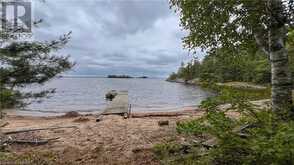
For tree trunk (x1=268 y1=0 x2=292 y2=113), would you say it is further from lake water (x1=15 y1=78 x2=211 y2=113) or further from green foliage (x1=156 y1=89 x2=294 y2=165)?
lake water (x1=15 y1=78 x2=211 y2=113)

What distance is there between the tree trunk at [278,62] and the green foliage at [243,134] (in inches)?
76.7

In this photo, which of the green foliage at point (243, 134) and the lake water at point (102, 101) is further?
the lake water at point (102, 101)

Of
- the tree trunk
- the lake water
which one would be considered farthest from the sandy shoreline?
the tree trunk

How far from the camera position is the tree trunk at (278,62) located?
692 cm

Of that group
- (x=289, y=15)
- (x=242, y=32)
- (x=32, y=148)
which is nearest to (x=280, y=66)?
(x=289, y=15)

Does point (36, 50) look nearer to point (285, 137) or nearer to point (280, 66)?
point (280, 66)

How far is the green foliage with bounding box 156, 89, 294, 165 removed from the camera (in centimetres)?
383

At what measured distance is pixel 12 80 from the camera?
35.0 feet

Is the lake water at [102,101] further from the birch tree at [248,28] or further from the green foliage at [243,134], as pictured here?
the green foliage at [243,134]

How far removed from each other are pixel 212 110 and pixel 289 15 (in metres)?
3.40

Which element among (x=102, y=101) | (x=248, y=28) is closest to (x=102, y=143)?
(x=248, y=28)

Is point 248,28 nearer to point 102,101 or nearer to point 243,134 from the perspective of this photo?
point 243,134

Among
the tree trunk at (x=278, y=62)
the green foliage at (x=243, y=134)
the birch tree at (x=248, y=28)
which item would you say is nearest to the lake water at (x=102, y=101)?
the birch tree at (x=248, y=28)

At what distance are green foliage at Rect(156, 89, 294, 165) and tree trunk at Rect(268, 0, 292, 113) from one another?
1.95 m
